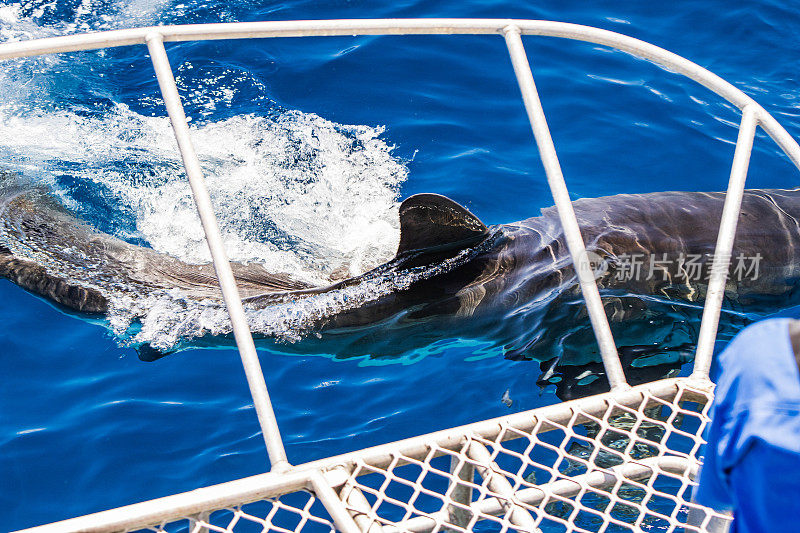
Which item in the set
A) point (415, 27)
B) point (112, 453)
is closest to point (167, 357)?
point (112, 453)

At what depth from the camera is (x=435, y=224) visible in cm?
378

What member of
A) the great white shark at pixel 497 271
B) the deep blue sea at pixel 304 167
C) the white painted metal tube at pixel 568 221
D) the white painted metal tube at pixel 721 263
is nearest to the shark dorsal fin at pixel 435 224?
the great white shark at pixel 497 271

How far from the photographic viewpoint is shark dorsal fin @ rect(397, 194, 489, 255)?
11.9 ft

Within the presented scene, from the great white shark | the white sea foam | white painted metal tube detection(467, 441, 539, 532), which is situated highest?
the white sea foam

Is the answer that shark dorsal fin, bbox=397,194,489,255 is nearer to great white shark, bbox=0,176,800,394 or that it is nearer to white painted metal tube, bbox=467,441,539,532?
great white shark, bbox=0,176,800,394

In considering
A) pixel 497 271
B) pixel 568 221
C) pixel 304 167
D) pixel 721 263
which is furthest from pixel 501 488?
pixel 304 167

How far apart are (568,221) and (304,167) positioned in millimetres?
3605

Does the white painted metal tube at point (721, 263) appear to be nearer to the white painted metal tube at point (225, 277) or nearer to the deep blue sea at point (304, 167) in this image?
the white painted metal tube at point (225, 277)

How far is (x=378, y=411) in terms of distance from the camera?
4164mm

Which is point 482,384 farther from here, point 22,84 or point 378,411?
point 22,84

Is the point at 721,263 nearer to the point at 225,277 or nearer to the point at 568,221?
the point at 568,221

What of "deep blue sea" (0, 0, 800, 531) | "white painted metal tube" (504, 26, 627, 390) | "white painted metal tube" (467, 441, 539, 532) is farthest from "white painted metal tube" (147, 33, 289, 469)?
"deep blue sea" (0, 0, 800, 531)

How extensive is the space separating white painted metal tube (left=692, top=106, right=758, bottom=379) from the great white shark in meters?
1.84

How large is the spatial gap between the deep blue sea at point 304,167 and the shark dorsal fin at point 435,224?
0.80 m
